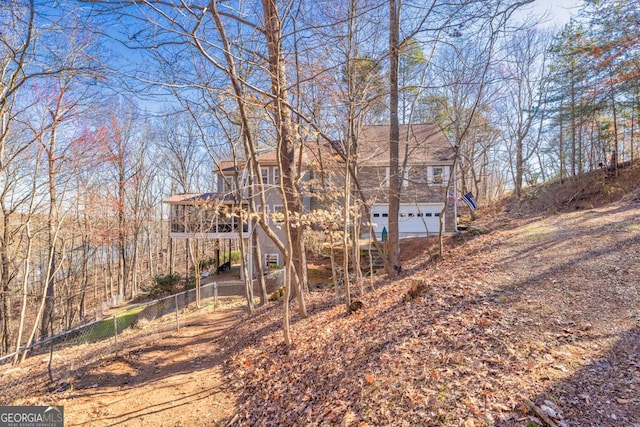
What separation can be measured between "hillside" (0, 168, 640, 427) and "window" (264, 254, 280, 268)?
10.2 metres

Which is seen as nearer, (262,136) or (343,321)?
(343,321)

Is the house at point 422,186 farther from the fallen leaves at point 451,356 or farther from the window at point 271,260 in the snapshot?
the fallen leaves at point 451,356

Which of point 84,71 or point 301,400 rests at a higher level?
point 84,71

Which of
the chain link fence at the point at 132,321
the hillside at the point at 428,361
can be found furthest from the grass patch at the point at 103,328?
the hillside at the point at 428,361

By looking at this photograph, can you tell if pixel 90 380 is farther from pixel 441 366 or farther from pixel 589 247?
pixel 589 247

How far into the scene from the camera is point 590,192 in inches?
508

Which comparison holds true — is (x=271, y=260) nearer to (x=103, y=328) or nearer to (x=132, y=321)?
(x=132, y=321)

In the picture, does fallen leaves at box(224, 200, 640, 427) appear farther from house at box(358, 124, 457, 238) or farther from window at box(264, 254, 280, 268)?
window at box(264, 254, 280, 268)

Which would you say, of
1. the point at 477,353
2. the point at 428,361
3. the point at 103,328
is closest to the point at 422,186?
the point at 477,353

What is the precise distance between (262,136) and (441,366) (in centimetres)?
735

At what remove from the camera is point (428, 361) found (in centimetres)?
332

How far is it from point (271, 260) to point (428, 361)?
50.3ft

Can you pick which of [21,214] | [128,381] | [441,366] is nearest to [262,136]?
[128,381]

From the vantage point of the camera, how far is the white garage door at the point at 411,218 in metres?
16.8
